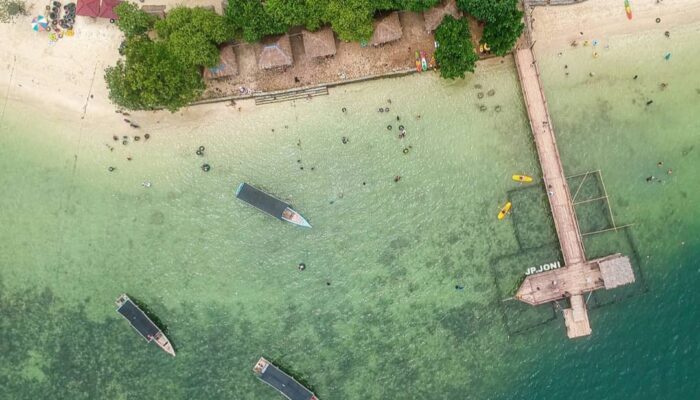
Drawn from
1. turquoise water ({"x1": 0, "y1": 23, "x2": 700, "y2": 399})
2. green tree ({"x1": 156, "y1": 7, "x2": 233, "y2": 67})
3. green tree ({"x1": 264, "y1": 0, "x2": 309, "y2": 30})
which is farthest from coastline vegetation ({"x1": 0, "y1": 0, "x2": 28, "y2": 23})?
green tree ({"x1": 264, "y1": 0, "x2": 309, "y2": 30})

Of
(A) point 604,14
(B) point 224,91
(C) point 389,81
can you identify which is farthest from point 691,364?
(B) point 224,91

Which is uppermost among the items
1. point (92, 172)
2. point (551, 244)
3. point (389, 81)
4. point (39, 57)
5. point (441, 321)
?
point (39, 57)

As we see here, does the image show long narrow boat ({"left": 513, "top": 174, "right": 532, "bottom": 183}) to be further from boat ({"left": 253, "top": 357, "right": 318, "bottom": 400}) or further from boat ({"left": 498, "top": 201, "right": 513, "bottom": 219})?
boat ({"left": 253, "top": 357, "right": 318, "bottom": 400})

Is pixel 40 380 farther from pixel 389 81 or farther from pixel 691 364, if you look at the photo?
pixel 691 364

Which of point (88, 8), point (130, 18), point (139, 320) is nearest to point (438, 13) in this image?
point (130, 18)

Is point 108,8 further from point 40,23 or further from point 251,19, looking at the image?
point 251,19

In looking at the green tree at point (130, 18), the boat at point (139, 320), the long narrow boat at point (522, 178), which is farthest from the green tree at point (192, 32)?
the long narrow boat at point (522, 178)

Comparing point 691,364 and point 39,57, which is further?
point 691,364
